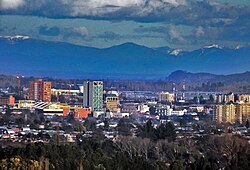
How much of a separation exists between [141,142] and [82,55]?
13384 cm

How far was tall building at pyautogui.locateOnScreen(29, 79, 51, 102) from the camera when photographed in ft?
256

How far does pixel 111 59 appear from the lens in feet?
555

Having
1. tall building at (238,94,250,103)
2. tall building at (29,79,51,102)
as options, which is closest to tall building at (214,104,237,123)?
tall building at (238,94,250,103)

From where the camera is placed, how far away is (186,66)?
174375 mm

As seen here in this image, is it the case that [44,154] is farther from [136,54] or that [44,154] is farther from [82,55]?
[136,54]

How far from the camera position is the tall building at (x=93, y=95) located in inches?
2943

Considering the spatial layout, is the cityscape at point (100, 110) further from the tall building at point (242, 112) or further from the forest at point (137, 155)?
the forest at point (137, 155)

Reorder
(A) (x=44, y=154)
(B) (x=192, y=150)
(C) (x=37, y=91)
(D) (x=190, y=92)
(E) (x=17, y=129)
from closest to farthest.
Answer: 1. (A) (x=44, y=154)
2. (B) (x=192, y=150)
3. (E) (x=17, y=129)
4. (C) (x=37, y=91)
5. (D) (x=190, y=92)

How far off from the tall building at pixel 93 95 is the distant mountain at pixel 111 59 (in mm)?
49962

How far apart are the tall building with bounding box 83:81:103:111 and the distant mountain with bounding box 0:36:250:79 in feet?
164

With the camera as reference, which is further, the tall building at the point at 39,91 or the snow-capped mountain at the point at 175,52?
the snow-capped mountain at the point at 175,52

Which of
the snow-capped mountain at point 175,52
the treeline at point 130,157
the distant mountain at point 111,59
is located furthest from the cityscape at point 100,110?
the snow-capped mountain at point 175,52

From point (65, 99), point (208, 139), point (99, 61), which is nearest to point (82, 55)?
point (99, 61)

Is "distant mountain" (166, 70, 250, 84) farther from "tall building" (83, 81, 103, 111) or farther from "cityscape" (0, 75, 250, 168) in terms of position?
"tall building" (83, 81, 103, 111)
